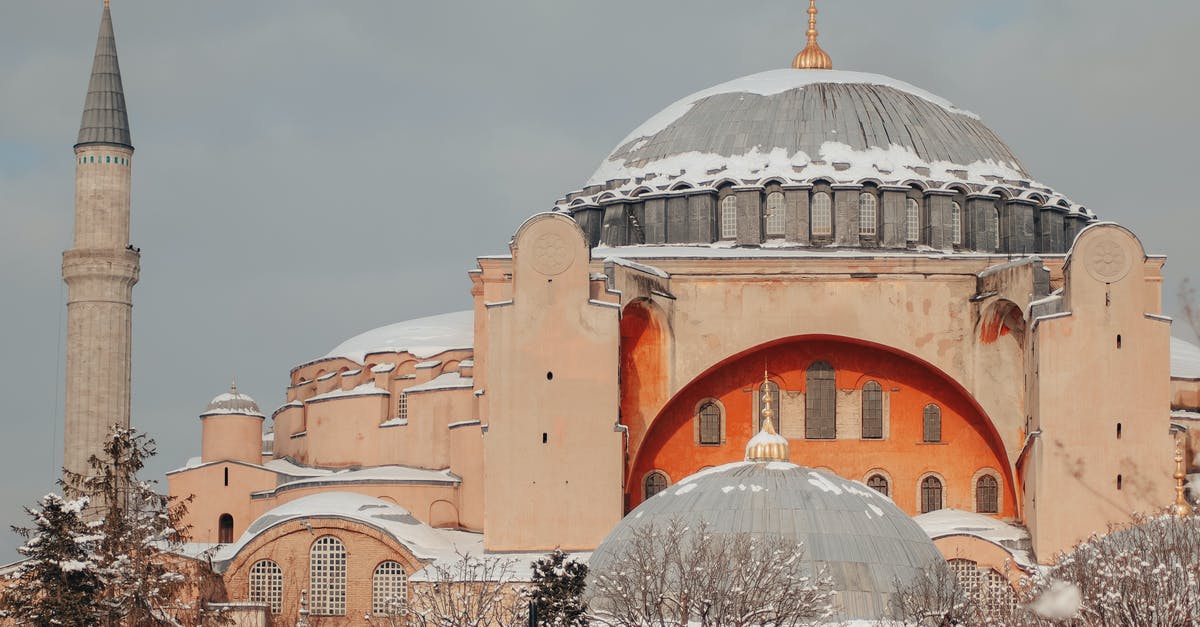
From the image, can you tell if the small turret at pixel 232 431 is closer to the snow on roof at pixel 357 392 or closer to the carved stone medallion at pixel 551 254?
the snow on roof at pixel 357 392

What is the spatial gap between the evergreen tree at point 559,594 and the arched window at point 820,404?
13.6 metres

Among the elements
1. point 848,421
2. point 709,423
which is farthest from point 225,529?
point 848,421

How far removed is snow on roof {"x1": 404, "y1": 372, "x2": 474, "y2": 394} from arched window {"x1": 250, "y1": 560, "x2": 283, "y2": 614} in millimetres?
7241

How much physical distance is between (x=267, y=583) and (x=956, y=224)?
16.2 metres

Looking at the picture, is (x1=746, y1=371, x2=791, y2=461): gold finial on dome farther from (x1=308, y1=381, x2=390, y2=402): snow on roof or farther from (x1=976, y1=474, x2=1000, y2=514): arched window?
(x1=308, y1=381, x2=390, y2=402): snow on roof

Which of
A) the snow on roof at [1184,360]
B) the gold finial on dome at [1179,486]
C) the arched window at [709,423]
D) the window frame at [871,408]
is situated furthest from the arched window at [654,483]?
the snow on roof at [1184,360]

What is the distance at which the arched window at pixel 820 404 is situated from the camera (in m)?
55.2

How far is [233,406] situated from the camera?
61.0m

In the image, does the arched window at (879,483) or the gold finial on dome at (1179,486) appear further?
the arched window at (879,483)

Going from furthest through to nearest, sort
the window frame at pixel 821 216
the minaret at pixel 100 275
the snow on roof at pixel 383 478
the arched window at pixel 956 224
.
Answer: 1. the minaret at pixel 100 275
2. the arched window at pixel 956 224
3. the window frame at pixel 821 216
4. the snow on roof at pixel 383 478

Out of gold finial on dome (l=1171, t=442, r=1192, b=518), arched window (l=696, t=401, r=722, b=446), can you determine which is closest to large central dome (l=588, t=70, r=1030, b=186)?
arched window (l=696, t=401, r=722, b=446)

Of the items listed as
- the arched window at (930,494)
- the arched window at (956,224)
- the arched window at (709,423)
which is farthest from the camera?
the arched window at (956,224)

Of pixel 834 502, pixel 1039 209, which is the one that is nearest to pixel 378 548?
pixel 834 502

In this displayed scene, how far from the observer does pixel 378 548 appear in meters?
52.8
